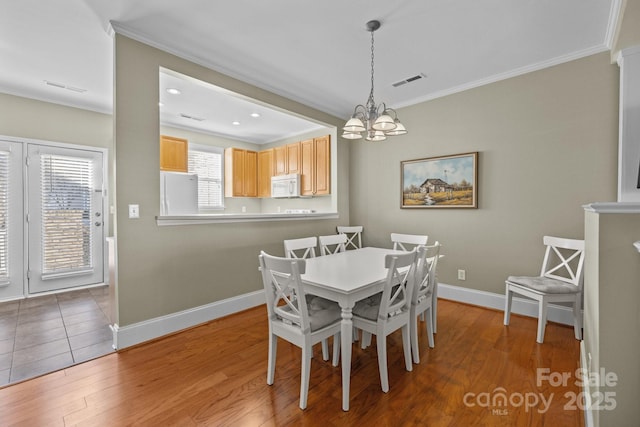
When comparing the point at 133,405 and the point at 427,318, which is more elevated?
the point at 427,318

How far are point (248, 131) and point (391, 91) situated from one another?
2.98 metres

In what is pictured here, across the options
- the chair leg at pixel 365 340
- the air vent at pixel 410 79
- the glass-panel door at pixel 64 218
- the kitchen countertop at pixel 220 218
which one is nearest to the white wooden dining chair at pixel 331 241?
→ the kitchen countertop at pixel 220 218

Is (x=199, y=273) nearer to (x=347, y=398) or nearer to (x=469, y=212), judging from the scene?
(x=347, y=398)

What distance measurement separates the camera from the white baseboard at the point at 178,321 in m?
2.40

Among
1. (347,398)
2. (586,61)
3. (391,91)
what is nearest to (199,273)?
(347,398)

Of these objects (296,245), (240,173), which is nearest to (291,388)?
(296,245)

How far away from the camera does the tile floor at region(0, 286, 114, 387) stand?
214cm

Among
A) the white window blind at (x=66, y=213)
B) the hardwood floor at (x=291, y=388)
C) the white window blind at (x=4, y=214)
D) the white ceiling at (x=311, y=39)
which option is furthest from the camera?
the white window blind at (x=66, y=213)

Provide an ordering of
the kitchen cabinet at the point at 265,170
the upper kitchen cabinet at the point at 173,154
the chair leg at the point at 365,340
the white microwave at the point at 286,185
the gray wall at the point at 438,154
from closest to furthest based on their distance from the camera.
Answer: the chair leg at the point at 365,340, the gray wall at the point at 438,154, the upper kitchen cabinet at the point at 173,154, the white microwave at the point at 286,185, the kitchen cabinet at the point at 265,170

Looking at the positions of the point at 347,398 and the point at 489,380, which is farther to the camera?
the point at 489,380

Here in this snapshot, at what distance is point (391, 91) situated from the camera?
3.63 m

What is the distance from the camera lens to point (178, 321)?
8.97ft

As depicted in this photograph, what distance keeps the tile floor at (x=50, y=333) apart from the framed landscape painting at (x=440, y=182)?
371cm

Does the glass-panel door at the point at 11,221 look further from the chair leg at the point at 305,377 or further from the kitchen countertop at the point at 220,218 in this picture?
the chair leg at the point at 305,377
